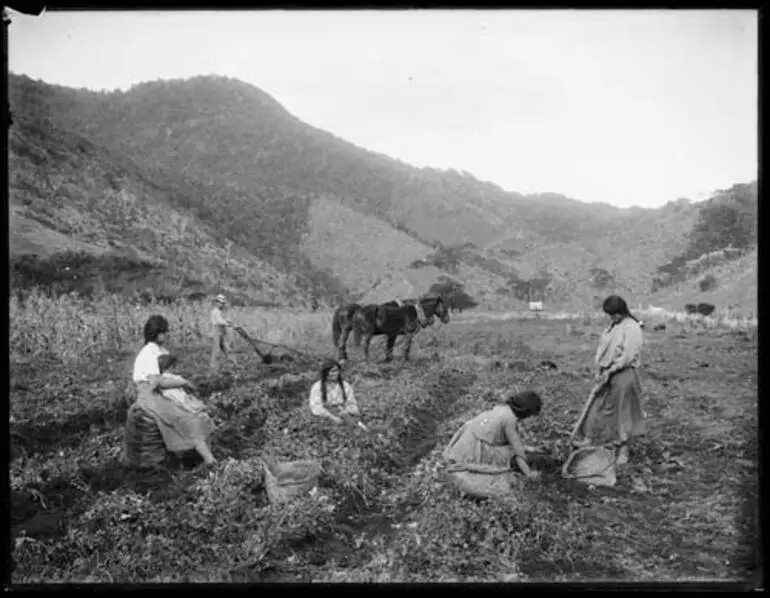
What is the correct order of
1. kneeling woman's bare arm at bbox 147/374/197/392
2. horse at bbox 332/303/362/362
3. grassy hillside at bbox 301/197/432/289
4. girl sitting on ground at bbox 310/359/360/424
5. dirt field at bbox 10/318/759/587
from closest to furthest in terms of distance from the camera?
dirt field at bbox 10/318/759/587 → kneeling woman's bare arm at bbox 147/374/197/392 → girl sitting on ground at bbox 310/359/360/424 → horse at bbox 332/303/362/362 → grassy hillside at bbox 301/197/432/289

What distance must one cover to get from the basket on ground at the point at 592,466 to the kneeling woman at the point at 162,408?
127 inches

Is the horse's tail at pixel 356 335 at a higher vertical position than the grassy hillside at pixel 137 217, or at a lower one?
lower

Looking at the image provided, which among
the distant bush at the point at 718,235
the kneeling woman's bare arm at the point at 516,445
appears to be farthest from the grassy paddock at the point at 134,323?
the kneeling woman's bare arm at the point at 516,445

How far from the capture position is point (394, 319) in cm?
723

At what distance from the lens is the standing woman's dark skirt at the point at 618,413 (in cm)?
622

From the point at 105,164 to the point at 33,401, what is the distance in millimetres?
2637

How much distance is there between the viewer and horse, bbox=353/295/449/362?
7180 mm

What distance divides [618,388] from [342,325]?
2.81 meters

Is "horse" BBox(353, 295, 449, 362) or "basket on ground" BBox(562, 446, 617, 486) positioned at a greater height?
"horse" BBox(353, 295, 449, 362)

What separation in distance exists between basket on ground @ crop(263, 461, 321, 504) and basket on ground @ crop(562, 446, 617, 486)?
2.26 metres

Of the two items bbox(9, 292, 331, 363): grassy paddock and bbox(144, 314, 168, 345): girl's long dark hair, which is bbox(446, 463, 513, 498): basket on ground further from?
bbox(144, 314, 168, 345): girl's long dark hair

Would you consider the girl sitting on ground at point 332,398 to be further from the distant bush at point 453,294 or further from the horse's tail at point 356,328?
the distant bush at point 453,294

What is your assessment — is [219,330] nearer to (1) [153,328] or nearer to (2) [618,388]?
(1) [153,328]

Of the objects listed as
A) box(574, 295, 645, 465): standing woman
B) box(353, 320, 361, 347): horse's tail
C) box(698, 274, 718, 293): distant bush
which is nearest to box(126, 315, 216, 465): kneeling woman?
box(353, 320, 361, 347): horse's tail
